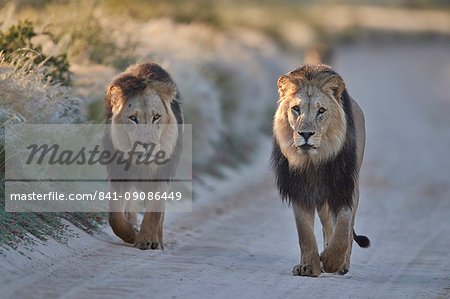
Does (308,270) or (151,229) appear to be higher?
(151,229)

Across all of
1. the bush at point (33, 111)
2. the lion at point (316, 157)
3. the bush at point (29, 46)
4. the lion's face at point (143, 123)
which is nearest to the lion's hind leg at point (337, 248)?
the lion at point (316, 157)

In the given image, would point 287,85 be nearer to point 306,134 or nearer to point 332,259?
point 306,134

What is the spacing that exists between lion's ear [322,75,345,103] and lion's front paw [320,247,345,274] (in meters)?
1.37

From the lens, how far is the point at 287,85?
25.5ft

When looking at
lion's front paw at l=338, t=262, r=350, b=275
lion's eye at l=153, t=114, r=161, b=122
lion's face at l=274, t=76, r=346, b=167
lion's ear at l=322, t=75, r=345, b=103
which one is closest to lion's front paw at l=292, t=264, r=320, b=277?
lion's front paw at l=338, t=262, r=350, b=275

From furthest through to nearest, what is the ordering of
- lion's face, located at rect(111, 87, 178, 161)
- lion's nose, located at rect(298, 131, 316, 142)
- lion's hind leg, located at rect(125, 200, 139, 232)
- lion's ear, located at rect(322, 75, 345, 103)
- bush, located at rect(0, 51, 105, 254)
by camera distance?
lion's hind leg, located at rect(125, 200, 139, 232)
lion's face, located at rect(111, 87, 178, 161)
bush, located at rect(0, 51, 105, 254)
lion's ear, located at rect(322, 75, 345, 103)
lion's nose, located at rect(298, 131, 316, 142)

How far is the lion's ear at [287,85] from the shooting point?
7.68m

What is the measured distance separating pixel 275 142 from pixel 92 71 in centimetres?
475

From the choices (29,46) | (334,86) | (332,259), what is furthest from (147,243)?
(29,46)

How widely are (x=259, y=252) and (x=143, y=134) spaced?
191cm

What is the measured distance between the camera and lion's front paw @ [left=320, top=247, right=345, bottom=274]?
748 centimetres

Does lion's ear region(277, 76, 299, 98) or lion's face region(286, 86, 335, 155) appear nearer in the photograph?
lion's face region(286, 86, 335, 155)

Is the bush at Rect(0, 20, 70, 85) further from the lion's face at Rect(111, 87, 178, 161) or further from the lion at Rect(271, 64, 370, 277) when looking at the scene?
the lion at Rect(271, 64, 370, 277)

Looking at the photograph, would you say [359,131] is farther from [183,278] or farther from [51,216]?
[51,216]
